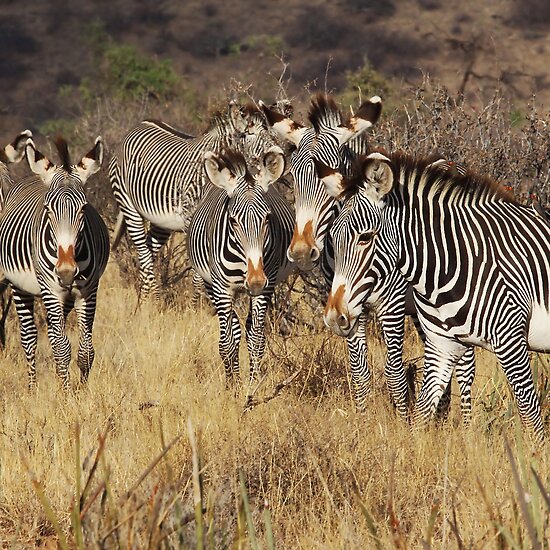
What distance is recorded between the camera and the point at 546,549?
3.61 metres

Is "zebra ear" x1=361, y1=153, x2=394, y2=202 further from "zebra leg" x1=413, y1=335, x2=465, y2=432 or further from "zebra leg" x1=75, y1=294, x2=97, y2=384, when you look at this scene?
"zebra leg" x1=75, y1=294, x2=97, y2=384

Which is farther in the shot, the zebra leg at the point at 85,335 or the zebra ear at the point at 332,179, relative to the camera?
the zebra leg at the point at 85,335

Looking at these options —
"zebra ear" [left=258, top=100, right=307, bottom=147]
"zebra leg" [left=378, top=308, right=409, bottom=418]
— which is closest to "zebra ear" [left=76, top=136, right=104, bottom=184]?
"zebra ear" [left=258, top=100, right=307, bottom=147]

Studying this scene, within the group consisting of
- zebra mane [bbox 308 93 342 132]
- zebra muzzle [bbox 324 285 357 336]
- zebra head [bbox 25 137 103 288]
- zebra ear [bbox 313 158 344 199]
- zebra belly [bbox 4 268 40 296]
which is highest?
zebra ear [bbox 313 158 344 199]

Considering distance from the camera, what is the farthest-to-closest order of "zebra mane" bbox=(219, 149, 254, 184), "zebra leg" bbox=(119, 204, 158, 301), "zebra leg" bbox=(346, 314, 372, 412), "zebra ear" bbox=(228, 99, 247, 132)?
"zebra leg" bbox=(119, 204, 158, 301), "zebra ear" bbox=(228, 99, 247, 132), "zebra mane" bbox=(219, 149, 254, 184), "zebra leg" bbox=(346, 314, 372, 412)

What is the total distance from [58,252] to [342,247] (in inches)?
94.6

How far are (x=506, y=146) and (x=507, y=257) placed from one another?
3.12 metres

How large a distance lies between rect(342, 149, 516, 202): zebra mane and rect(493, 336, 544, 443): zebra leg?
84 centimetres

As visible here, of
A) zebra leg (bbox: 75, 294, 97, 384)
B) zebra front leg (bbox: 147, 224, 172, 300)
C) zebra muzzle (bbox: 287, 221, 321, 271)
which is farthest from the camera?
zebra front leg (bbox: 147, 224, 172, 300)

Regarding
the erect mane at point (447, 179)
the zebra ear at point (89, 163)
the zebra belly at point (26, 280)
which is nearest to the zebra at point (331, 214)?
the erect mane at point (447, 179)

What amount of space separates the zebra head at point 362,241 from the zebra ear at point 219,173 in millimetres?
2127

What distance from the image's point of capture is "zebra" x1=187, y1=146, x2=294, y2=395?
6.94 metres

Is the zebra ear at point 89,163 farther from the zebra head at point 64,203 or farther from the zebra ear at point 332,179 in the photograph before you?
the zebra ear at point 332,179

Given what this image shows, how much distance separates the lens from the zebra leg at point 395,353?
6.14 meters
